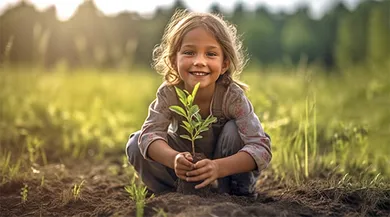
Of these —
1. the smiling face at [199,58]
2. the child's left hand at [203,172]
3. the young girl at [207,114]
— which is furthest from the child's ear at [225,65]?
the child's left hand at [203,172]

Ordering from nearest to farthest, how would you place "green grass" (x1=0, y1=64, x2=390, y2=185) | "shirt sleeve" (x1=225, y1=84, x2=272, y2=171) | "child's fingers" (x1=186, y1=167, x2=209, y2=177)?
"child's fingers" (x1=186, y1=167, x2=209, y2=177)
"shirt sleeve" (x1=225, y1=84, x2=272, y2=171)
"green grass" (x1=0, y1=64, x2=390, y2=185)

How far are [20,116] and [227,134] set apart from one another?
3051mm

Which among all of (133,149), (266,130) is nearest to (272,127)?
(266,130)

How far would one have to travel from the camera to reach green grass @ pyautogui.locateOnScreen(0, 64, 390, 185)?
3.12 meters

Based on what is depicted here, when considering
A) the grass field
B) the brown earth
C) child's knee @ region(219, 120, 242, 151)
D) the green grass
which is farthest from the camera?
the green grass

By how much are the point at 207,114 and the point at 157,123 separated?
257 millimetres

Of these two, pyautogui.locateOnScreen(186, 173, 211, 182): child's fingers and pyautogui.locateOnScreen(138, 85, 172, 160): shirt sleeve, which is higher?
pyautogui.locateOnScreen(138, 85, 172, 160): shirt sleeve

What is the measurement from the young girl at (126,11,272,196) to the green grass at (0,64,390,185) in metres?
0.49

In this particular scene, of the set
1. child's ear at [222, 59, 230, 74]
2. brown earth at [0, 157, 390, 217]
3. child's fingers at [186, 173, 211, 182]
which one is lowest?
brown earth at [0, 157, 390, 217]

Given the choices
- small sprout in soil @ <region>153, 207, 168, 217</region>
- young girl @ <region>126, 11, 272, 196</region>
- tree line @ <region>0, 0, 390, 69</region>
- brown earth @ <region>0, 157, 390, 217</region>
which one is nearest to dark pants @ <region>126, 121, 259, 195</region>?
young girl @ <region>126, 11, 272, 196</region>

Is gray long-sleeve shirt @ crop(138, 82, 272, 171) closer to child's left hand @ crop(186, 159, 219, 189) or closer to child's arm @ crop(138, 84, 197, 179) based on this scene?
child's arm @ crop(138, 84, 197, 179)

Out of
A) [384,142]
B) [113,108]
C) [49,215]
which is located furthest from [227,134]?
[113,108]

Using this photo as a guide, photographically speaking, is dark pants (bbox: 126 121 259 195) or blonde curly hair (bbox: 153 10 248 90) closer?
blonde curly hair (bbox: 153 10 248 90)

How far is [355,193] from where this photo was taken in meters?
2.53
